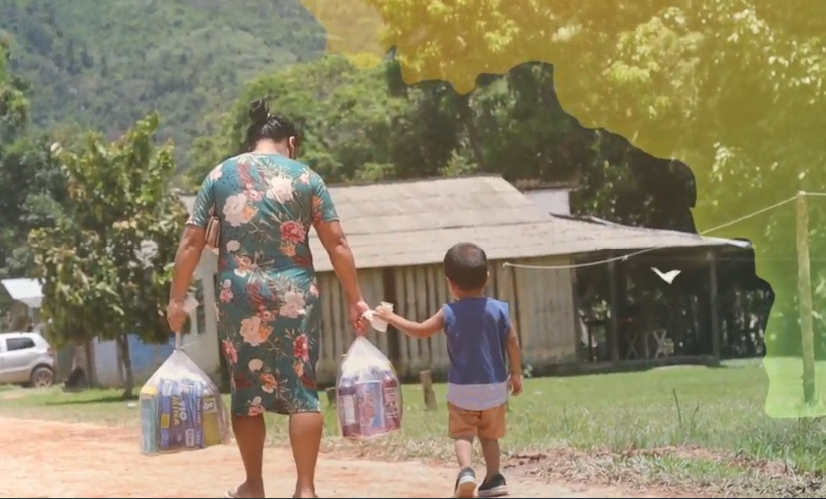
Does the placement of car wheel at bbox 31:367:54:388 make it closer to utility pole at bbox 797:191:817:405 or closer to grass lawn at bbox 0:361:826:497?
grass lawn at bbox 0:361:826:497

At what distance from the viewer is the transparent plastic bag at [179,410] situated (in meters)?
5.04

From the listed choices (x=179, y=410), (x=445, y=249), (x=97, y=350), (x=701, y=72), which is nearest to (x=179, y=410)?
(x=179, y=410)

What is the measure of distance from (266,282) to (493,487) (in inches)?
50.0

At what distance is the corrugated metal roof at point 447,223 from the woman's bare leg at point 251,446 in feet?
7.91

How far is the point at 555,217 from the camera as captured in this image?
24.0 ft

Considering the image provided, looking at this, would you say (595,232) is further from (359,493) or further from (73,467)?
(73,467)

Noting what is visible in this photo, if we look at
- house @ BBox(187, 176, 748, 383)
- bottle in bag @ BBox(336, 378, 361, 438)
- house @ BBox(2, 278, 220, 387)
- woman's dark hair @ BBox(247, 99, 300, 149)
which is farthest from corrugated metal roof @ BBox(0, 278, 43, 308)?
bottle in bag @ BBox(336, 378, 361, 438)

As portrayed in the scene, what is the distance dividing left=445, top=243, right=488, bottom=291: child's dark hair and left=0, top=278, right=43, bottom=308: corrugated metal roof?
12.0ft

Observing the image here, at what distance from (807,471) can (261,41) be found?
12.4 feet

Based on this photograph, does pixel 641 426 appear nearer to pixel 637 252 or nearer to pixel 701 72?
pixel 637 252

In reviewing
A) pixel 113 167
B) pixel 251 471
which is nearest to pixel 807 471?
pixel 251 471

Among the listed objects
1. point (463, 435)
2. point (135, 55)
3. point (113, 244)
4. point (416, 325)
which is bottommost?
point (463, 435)

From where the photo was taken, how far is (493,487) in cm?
514

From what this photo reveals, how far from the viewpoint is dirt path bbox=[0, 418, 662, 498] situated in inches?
217
